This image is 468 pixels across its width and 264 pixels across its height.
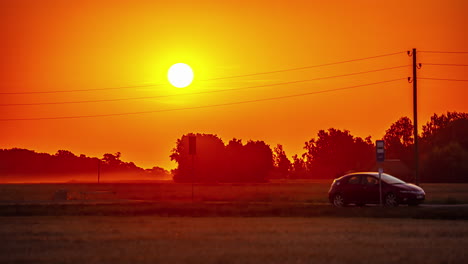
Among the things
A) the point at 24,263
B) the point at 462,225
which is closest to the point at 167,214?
the point at 462,225

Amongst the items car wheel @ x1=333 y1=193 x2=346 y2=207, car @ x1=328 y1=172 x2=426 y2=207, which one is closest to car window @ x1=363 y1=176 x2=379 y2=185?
car @ x1=328 y1=172 x2=426 y2=207

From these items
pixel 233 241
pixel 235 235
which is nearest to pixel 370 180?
pixel 235 235

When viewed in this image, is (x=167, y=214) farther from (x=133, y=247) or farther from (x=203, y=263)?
(x=203, y=263)

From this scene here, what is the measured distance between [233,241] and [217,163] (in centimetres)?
14268

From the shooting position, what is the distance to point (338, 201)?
137 feet

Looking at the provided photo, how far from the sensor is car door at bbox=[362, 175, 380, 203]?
40844 millimetres

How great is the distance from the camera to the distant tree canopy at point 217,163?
16275cm

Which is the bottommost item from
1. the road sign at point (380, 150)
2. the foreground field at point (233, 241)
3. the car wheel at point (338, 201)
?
the foreground field at point (233, 241)

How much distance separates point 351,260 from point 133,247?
5.65m

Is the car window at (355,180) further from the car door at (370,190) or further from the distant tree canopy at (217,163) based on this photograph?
the distant tree canopy at (217,163)

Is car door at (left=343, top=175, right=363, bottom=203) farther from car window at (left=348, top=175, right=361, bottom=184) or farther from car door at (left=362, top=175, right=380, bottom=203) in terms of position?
car door at (left=362, top=175, right=380, bottom=203)

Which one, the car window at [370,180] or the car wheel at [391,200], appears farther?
the car window at [370,180]

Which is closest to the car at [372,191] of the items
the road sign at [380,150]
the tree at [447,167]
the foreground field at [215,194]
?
the road sign at [380,150]

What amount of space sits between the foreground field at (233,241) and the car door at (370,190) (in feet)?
29.8
